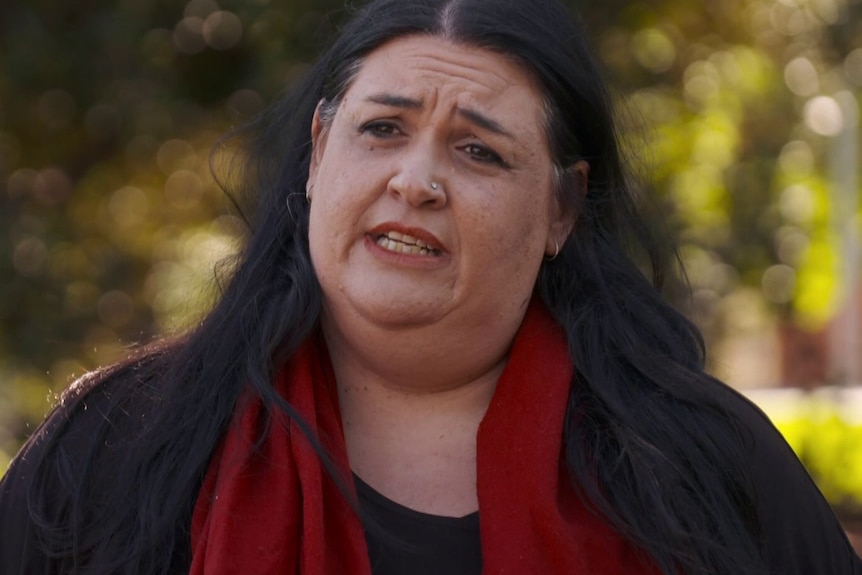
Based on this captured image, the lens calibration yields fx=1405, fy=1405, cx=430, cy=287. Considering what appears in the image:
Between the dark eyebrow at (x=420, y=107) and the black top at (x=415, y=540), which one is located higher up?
the dark eyebrow at (x=420, y=107)

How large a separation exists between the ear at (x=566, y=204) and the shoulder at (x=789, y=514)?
0.47 m

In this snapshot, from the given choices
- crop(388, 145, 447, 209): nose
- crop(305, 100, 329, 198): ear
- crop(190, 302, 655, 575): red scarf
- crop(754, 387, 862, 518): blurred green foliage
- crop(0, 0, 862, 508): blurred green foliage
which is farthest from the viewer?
crop(754, 387, 862, 518): blurred green foliage

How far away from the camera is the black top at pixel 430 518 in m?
2.43

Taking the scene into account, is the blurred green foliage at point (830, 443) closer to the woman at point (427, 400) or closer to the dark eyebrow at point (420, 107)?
the woman at point (427, 400)

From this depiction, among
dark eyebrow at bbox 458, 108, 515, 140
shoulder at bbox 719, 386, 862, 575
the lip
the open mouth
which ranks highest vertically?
dark eyebrow at bbox 458, 108, 515, 140

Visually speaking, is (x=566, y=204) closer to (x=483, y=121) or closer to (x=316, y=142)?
(x=483, y=121)

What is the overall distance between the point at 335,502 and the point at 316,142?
0.77 meters

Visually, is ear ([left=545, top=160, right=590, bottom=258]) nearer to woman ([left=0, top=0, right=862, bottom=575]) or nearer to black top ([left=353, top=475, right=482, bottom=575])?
woman ([left=0, top=0, right=862, bottom=575])

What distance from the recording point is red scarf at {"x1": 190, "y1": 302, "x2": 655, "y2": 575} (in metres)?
2.36

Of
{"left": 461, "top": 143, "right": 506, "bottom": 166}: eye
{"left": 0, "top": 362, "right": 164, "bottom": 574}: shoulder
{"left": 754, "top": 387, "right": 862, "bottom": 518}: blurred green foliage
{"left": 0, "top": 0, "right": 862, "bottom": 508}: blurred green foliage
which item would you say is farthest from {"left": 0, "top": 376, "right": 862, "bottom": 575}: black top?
{"left": 754, "top": 387, "right": 862, "bottom": 518}: blurred green foliage

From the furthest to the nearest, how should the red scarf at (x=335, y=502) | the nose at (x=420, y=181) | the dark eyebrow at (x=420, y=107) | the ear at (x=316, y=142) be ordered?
the ear at (x=316, y=142) < the dark eyebrow at (x=420, y=107) < the nose at (x=420, y=181) < the red scarf at (x=335, y=502)

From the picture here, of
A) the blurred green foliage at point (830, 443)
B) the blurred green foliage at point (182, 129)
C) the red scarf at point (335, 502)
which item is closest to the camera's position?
the red scarf at point (335, 502)

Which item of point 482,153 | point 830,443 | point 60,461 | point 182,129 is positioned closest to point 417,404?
point 482,153

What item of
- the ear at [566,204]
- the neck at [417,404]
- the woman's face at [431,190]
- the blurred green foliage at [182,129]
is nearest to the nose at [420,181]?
the woman's face at [431,190]
